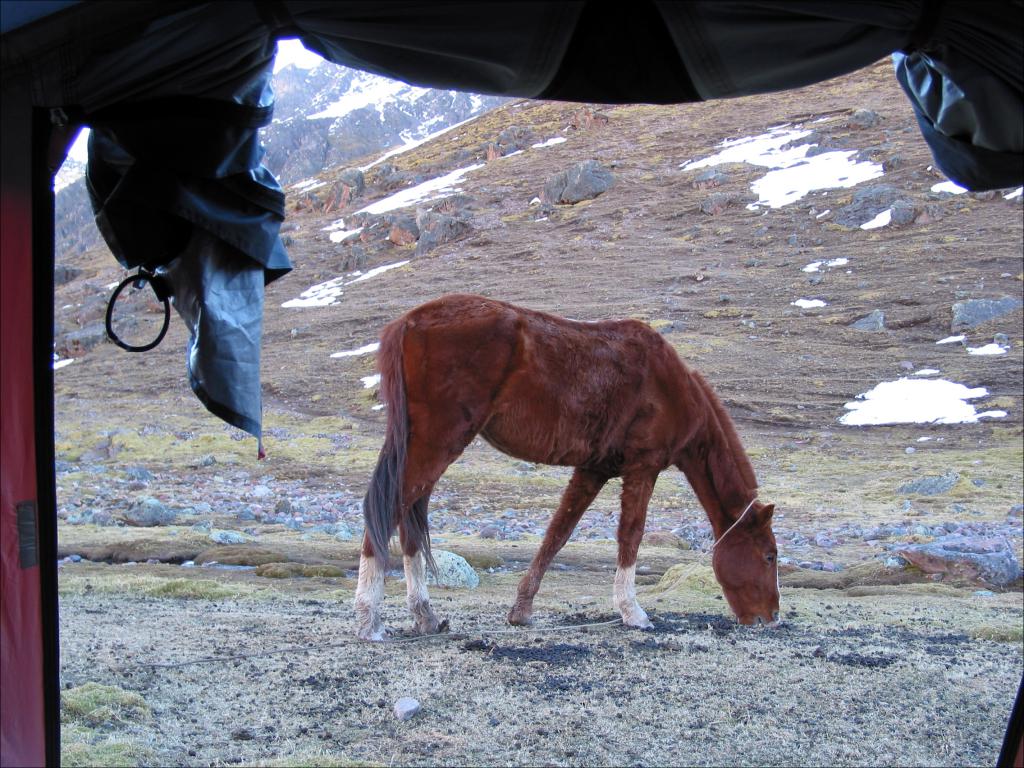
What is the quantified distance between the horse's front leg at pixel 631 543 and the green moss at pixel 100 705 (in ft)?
10.6

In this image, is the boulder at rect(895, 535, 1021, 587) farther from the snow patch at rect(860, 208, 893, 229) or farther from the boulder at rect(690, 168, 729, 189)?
the boulder at rect(690, 168, 729, 189)

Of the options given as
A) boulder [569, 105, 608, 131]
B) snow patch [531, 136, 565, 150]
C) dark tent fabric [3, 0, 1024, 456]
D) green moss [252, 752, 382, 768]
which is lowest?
green moss [252, 752, 382, 768]

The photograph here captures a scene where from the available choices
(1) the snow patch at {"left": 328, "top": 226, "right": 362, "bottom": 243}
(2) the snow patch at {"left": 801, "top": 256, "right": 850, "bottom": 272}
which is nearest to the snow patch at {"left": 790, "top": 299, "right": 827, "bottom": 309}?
(2) the snow patch at {"left": 801, "top": 256, "right": 850, "bottom": 272}

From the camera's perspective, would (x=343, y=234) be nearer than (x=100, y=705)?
No

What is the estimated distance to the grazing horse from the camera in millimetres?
6145

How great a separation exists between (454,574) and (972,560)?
4945 mm

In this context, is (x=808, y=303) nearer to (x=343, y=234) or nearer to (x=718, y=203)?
(x=718, y=203)

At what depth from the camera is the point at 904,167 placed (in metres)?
36.8

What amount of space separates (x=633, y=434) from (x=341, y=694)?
9.37 feet

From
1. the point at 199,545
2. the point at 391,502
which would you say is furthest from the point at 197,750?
the point at 199,545

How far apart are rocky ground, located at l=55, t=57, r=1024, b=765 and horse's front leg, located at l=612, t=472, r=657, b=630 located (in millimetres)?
362

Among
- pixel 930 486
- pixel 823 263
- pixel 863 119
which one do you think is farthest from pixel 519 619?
pixel 863 119

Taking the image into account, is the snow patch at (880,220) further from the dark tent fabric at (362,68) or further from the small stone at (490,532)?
the dark tent fabric at (362,68)

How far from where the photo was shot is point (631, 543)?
675 centimetres
